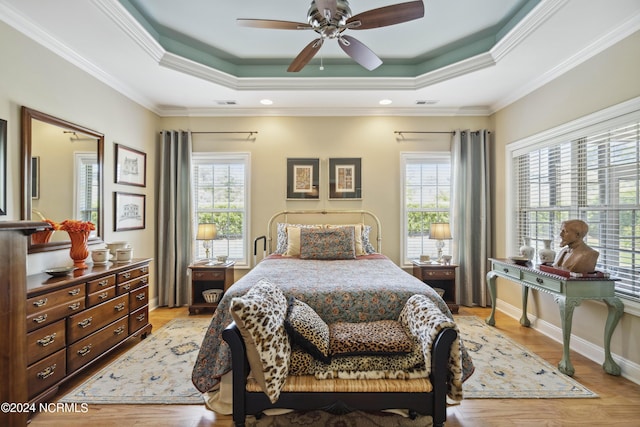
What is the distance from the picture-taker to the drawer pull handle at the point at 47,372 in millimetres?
2000

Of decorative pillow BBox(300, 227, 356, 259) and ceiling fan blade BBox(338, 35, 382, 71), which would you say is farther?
decorative pillow BBox(300, 227, 356, 259)

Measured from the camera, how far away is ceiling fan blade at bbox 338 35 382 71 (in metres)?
2.35

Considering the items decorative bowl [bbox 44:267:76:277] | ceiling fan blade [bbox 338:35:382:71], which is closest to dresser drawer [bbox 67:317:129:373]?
decorative bowl [bbox 44:267:76:277]

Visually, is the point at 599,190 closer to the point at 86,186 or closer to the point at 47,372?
the point at 47,372

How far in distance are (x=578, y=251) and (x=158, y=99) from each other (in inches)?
203

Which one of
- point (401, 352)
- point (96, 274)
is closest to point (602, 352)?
point (401, 352)

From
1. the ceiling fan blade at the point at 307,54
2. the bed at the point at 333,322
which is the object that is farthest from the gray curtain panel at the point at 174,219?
the ceiling fan blade at the point at 307,54

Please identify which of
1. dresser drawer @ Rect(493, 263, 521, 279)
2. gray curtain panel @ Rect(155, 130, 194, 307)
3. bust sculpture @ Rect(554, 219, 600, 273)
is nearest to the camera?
bust sculpture @ Rect(554, 219, 600, 273)

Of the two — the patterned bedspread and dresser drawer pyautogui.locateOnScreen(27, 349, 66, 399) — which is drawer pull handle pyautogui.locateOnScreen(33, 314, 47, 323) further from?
the patterned bedspread

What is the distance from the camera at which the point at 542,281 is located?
270cm

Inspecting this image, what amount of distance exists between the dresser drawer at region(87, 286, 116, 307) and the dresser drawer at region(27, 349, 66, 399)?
1.28ft

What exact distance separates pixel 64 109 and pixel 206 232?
1972 mm

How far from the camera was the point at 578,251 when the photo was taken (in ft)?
8.40

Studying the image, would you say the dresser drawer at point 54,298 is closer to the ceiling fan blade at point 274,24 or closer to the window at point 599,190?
the ceiling fan blade at point 274,24
